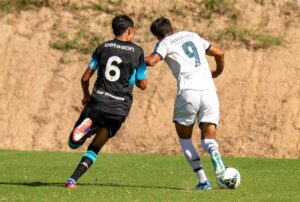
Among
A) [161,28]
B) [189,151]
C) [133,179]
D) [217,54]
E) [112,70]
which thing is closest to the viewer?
[112,70]

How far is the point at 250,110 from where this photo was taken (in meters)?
24.2

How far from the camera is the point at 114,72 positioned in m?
11.9

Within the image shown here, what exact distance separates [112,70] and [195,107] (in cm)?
114

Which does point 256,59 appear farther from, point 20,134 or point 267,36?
point 20,134

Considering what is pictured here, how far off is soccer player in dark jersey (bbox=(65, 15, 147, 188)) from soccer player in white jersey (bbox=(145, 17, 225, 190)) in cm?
29

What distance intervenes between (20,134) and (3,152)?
3.00 meters

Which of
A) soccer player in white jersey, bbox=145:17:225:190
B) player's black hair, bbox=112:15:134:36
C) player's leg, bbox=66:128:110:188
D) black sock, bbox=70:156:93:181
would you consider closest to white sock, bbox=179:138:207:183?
soccer player in white jersey, bbox=145:17:225:190

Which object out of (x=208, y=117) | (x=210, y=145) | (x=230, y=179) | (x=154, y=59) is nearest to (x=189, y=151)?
(x=210, y=145)

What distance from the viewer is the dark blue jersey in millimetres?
11852

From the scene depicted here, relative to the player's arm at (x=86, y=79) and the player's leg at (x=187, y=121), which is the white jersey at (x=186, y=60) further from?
the player's arm at (x=86, y=79)

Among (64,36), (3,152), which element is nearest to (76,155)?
(3,152)

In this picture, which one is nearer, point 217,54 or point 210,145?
point 210,145

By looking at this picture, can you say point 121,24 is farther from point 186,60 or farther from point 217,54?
point 217,54

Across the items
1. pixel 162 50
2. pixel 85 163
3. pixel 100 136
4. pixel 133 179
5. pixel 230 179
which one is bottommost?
pixel 133 179
